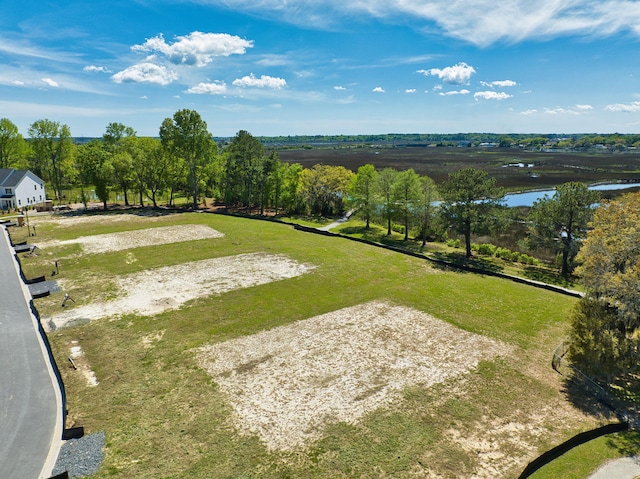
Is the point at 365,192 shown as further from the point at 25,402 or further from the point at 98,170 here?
the point at 25,402

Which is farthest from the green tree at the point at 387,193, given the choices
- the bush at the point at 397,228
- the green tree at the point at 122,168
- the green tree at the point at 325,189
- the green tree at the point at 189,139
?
the green tree at the point at 122,168

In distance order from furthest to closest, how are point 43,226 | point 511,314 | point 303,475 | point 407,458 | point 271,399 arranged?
point 43,226, point 511,314, point 271,399, point 407,458, point 303,475

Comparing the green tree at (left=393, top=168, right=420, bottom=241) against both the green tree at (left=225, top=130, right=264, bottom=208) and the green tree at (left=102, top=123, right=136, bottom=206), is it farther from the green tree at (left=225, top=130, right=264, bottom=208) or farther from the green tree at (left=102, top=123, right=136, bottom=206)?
the green tree at (left=102, top=123, right=136, bottom=206)

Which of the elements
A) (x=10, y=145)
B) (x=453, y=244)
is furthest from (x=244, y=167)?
(x=10, y=145)

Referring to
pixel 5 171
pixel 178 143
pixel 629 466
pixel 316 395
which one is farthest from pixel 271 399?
pixel 5 171

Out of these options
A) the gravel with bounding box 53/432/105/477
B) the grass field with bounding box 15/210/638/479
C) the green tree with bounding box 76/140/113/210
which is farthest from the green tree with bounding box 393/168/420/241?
the green tree with bounding box 76/140/113/210

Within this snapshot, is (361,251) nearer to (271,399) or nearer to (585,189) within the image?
(585,189)
